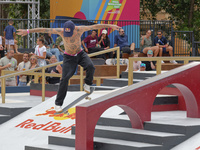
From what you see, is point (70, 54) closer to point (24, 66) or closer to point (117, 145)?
point (117, 145)

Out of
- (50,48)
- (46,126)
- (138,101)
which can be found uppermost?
(50,48)

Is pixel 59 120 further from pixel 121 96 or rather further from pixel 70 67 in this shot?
pixel 121 96

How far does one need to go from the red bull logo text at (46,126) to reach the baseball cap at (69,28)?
1978 millimetres

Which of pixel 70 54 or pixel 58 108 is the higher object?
pixel 70 54

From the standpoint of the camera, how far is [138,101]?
352 inches

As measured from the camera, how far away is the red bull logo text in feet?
35.2

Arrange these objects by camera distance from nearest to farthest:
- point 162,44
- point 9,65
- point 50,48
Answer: point 9,65 → point 50,48 → point 162,44

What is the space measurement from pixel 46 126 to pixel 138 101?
3017mm

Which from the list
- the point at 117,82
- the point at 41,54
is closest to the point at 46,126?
Result: the point at 117,82

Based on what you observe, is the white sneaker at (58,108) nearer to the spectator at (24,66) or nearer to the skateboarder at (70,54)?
the skateboarder at (70,54)

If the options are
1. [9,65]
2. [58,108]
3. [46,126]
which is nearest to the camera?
[58,108]

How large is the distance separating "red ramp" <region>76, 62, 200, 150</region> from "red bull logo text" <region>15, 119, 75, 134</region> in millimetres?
2193

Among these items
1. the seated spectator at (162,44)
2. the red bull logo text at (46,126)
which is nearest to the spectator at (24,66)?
the red bull logo text at (46,126)

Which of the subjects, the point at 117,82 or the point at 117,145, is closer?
the point at 117,145
